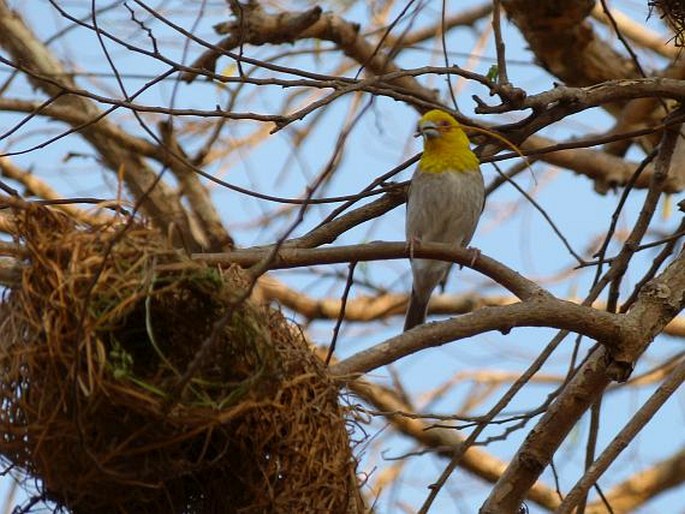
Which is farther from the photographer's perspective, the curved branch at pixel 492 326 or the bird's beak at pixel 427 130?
the bird's beak at pixel 427 130

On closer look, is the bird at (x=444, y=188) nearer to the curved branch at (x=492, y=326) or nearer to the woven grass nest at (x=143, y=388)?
the curved branch at (x=492, y=326)

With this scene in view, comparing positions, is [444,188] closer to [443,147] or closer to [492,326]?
[443,147]

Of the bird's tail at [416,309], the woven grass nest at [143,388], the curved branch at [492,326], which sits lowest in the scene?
the woven grass nest at [143,388]

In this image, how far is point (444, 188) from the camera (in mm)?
4355

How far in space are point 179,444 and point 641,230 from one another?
5.22 feet

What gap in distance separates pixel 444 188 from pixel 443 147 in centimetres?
16

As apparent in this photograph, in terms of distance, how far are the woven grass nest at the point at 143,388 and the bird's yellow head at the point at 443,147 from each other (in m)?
2.05

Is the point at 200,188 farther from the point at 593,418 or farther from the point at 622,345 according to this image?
the point at 622,345

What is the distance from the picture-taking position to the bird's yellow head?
14.4 ft

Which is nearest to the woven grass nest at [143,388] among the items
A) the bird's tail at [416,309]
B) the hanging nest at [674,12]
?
the hanging nest at [674,12]

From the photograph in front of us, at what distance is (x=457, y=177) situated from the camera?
4371mm

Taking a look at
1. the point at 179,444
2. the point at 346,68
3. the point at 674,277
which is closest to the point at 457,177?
the point at 674,277

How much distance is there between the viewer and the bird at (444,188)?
14.3 feet

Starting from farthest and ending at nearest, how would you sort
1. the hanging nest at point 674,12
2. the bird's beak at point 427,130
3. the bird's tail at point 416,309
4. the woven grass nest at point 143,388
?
1. the bird's tail at point 416,309
2. the bird's beak at point 427,130
3. the hanging nest at point 674,12
4. the woven grass nest at point 143,388
